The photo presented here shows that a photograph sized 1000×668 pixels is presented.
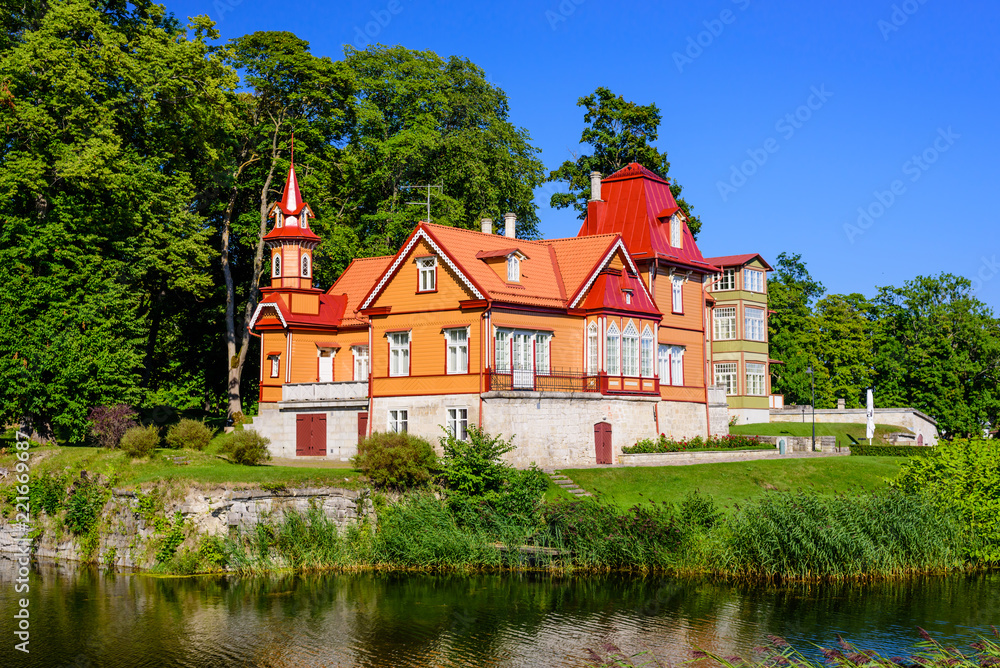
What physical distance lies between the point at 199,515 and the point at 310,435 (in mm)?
12832

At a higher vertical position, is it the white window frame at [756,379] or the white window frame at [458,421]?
the white window frame at [756,379]

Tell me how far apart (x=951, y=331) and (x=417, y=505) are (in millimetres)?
47894

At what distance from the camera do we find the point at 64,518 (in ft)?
105

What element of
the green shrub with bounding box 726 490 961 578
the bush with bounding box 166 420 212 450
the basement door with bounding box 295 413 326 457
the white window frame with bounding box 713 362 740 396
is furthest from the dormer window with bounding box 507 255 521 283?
the white window frame with bounding box 713 362 740 396

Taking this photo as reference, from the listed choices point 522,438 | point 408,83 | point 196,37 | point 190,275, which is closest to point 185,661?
point 522,438

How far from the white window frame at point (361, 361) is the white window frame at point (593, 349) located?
10.2 meters

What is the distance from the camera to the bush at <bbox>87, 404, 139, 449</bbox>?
3566 cm

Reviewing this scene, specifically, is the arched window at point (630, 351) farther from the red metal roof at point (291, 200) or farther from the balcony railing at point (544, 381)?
the red metal roof at point (291, 200)

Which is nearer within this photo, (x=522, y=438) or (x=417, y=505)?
(x=417, y=505)

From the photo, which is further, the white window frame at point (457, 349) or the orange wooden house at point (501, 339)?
the white window frame at point (457, 349)

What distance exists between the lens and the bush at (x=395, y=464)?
3159 cm

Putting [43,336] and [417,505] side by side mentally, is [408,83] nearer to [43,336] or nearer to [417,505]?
[43,336]

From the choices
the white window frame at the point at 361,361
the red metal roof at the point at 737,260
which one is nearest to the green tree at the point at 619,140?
the red metal roof at the point at 737,260

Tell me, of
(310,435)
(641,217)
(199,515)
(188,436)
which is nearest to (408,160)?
(641,217)
